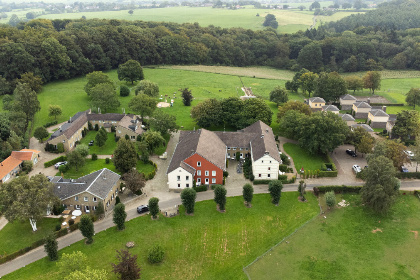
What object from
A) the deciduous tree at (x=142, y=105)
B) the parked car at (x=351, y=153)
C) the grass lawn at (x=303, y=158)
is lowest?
the grass lawn at (x=303, y=158)

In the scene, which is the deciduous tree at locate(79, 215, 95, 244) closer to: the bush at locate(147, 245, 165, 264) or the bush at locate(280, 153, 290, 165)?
the bush at locate(147, 245, 165, 264)

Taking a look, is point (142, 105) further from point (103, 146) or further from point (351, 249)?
point (351, 249)

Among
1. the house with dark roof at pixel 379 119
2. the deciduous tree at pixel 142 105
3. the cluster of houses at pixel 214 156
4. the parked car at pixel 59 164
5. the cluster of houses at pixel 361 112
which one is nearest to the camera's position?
the cluster of houses at pixel 214 156

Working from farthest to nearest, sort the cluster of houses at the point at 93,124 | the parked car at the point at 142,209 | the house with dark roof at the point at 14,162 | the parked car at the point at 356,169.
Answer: the cluster of houses at the point at 93,124
the parked car at the point at 356,169
the house with dark roof at the point at 14,162
the parked car at the point at 142,209

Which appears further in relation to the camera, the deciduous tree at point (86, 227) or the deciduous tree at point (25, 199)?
the deciduous tree at point (86, 227)

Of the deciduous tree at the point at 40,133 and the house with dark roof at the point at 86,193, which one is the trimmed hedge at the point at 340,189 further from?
the deciduous tree at the point at 40,133

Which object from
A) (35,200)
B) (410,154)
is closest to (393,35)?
(410,154)

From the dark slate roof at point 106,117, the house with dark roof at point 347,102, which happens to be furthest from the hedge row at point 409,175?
the dark slate roof at point 106,117

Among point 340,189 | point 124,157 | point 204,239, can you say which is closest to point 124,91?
point 124,157

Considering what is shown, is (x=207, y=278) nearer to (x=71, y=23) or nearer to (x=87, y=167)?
(x=87, y=167)
